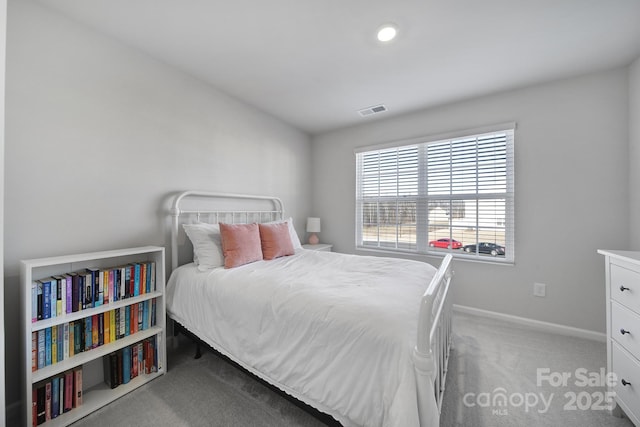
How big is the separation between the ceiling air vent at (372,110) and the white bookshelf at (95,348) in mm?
2687

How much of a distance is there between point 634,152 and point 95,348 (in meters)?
4.31

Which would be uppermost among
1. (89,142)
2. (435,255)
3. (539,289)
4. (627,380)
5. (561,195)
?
(89,142)

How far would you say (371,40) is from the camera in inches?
72.8

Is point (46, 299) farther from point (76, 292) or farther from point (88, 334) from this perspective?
point (88, 334)

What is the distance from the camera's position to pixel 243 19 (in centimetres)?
167

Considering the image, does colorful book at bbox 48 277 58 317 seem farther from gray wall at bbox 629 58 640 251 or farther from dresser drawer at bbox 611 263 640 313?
gray wall at bbox 629 58 640 251

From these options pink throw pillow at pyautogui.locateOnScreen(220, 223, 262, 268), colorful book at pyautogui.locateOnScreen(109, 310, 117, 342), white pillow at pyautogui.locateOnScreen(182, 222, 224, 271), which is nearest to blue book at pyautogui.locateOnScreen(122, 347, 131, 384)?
colorful book at pyautogui.locateOnScreen(109, 310, 117, 342)

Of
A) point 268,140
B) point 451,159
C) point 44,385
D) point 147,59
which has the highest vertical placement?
point 147,59

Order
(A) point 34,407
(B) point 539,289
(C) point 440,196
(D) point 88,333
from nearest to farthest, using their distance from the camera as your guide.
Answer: (A) point 34,407
(D) point 88,333
(B) point 539,289
(C) point 440,196

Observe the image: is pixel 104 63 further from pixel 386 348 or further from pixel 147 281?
pixel 386 348

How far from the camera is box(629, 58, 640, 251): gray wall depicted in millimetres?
2002

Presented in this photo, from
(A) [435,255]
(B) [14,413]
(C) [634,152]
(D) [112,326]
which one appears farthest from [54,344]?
(C) [634,152]

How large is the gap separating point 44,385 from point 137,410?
1.63 feet

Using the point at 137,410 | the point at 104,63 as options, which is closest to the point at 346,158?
the point at 104,63
